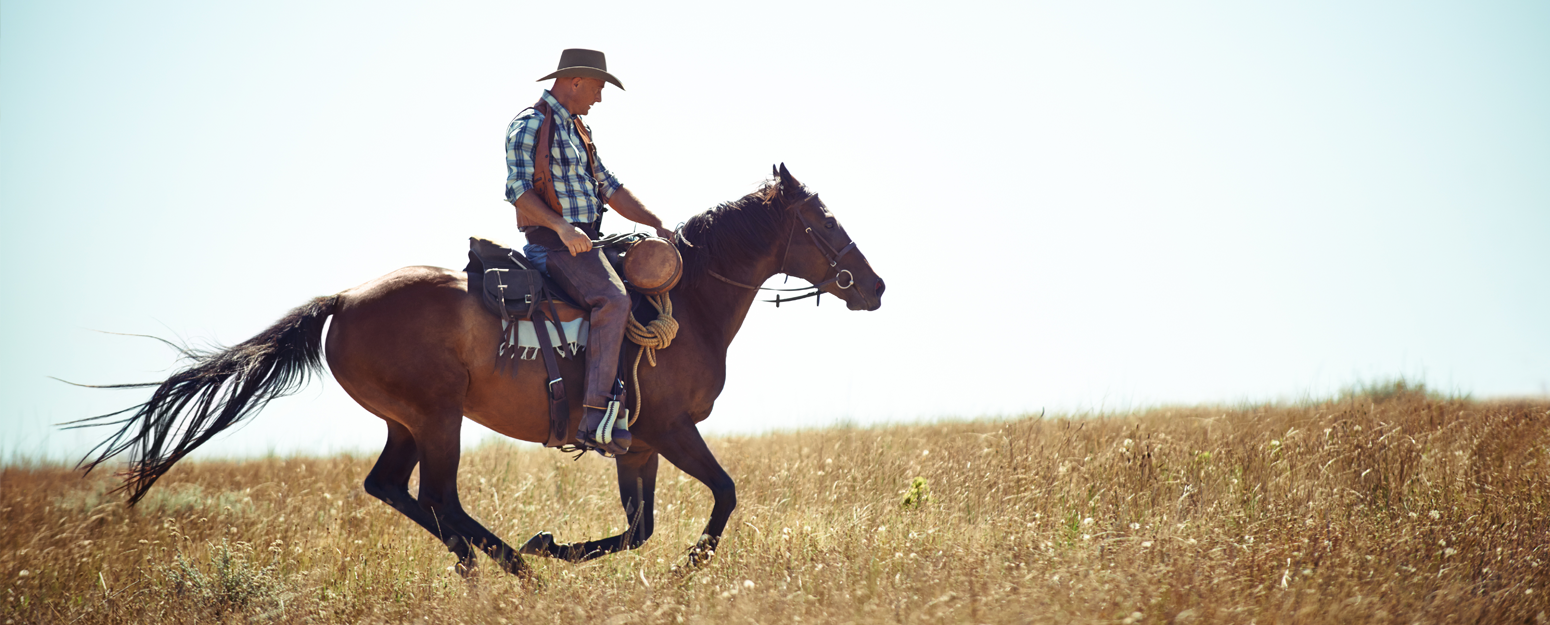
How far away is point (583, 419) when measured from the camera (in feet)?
19.0

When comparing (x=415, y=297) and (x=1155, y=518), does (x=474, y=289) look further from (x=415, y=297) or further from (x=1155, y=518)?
(x=1155, y=518)

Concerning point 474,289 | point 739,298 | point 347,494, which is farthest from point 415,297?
point 347,494

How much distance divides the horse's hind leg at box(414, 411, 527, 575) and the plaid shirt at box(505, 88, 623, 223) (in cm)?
149

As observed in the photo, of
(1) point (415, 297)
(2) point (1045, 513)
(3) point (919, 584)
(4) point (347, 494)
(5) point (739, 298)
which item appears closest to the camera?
(3) point (919, 584)

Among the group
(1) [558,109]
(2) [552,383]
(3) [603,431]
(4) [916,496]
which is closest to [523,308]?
(2) [552,383]

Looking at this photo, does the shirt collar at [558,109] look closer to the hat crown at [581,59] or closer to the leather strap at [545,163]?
the leather strap at [545,163]

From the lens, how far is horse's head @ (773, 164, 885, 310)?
6617 mm

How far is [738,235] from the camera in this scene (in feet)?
21.7

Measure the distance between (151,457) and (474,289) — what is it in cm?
218

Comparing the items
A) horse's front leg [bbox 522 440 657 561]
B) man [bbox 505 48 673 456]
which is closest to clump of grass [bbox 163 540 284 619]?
horse's front leg [bbox 522 440 657 561]

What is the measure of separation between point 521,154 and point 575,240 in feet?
2.22

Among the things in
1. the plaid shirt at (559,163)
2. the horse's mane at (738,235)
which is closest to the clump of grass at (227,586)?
the plaid shirt at (559,163)

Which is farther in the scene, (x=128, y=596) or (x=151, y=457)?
(x=128, y=596)

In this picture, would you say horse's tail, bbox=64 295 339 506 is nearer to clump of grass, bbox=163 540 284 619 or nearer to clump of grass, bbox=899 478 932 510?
clump of grass, bbox=163 540 284 619
